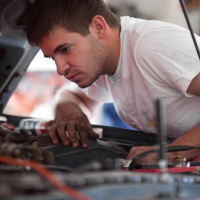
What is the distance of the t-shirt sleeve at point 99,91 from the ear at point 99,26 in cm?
29

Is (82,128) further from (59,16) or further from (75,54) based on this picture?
(59,16)

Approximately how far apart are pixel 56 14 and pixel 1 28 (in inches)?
11.9

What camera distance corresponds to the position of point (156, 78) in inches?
36.9

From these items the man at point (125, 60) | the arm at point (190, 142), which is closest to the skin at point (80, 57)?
the man at point (125, 60)

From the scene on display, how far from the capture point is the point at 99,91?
143 cm

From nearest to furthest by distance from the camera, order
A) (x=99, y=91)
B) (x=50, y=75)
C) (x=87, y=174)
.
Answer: (x=87, y=174)
(x=99, y=91)
(x=50, y=75)

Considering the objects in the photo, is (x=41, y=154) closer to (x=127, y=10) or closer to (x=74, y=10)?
(x=74, y=10)

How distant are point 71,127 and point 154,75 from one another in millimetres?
359

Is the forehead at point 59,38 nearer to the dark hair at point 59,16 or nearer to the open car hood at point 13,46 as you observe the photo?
the dark hair at point 59,16

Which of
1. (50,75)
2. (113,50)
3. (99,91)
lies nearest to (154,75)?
A: (113,50)

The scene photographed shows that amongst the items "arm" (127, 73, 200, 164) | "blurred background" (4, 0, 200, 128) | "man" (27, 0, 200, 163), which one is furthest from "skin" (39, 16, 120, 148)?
"blurred background" (4, 0, 200, 128)

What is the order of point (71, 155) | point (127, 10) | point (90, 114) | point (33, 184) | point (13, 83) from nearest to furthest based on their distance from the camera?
1. point (33, 184)
2. point (71, 155)
3. point (13, 83)
4. point (90, 114)
5. point (127, 10)

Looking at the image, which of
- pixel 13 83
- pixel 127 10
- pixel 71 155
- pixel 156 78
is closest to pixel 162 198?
pixel 71 155

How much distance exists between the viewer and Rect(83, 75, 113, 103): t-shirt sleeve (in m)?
1.34
